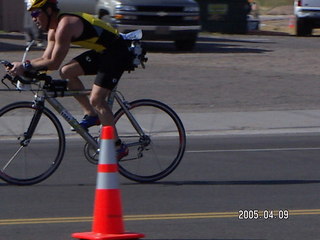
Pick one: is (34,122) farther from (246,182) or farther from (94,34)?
(246,182)

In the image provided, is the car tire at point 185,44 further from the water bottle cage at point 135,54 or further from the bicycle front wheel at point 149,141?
the water bottle cage at point 135,54

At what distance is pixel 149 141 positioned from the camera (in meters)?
8.73

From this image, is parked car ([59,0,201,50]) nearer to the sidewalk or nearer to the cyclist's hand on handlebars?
the sidewalk

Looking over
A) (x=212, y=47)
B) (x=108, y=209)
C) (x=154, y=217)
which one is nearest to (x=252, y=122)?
(x=154, y=217)

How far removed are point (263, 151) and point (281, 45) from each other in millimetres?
15255

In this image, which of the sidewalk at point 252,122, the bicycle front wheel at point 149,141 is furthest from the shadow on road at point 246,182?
the sidewalk at point 252,122

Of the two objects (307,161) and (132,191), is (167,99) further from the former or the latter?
(132,191)

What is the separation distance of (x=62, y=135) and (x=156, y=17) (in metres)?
13.5

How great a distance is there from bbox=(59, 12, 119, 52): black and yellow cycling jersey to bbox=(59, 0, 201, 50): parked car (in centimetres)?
1330

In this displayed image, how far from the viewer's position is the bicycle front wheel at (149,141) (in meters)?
8.64

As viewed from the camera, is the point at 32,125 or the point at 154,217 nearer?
the point at 154,217

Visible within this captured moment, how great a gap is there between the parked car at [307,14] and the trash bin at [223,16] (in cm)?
175

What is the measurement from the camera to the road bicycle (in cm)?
834

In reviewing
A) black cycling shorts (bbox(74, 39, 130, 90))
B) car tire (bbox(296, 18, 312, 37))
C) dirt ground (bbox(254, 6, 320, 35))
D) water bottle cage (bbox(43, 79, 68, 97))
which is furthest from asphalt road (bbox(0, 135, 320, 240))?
dirt ground (bbox(254, 6, 320, 35))
